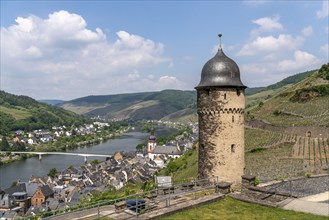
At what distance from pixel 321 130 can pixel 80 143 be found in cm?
12615

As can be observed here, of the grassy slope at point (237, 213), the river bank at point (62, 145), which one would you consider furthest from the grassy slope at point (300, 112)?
the river bank at point (62, 145)

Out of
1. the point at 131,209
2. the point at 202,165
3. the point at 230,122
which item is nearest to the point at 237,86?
the point at 230,122

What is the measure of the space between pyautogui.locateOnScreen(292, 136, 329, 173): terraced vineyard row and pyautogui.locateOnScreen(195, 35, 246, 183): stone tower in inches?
739

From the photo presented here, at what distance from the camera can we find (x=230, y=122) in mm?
17734

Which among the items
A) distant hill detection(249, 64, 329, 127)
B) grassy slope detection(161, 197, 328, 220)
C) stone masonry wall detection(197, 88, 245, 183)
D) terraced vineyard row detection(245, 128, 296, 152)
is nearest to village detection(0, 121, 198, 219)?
terraced vineyard row detection(245, 128, 296, 152)

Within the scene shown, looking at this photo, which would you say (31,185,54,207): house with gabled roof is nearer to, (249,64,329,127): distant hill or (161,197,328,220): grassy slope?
(249,64,329,127): distant hill

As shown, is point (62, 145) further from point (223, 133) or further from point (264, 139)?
point (223, 133)

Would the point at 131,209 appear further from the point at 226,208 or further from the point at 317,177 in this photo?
the point at 317,177

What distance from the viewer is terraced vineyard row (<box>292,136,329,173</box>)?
119ft

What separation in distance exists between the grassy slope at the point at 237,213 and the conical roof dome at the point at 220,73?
230 inches

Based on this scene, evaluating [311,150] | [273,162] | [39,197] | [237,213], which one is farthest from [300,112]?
[237,213]

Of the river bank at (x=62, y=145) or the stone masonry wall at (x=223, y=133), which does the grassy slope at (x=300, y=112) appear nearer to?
the stone masonry wall at (x=223, y=133)

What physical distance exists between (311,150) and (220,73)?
29.7 m

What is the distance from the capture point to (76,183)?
72750 mm
